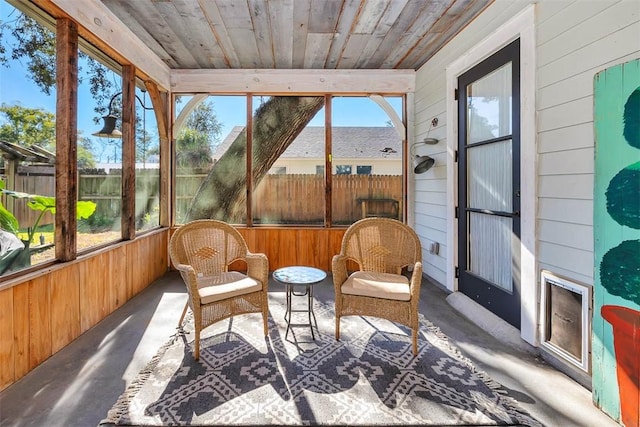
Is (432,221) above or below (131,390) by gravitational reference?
above

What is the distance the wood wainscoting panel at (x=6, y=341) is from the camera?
181 centimetres

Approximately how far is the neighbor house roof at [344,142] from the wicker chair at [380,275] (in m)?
1.88

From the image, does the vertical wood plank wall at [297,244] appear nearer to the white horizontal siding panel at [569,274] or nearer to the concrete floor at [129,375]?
the concrete floor at [129,375]

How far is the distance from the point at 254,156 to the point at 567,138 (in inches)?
143

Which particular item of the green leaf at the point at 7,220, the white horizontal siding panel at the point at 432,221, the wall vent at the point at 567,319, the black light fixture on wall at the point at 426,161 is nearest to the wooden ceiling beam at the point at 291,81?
the black light fixture on wall at the point at 426,161

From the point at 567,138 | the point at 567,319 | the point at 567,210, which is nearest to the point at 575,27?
the point at 567,138

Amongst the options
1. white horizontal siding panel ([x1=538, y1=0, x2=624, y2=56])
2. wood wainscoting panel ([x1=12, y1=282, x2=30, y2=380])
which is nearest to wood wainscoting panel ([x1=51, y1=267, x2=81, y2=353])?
wood wainscoting panel ([x1=12, y1=282, x2=30, y2=380])

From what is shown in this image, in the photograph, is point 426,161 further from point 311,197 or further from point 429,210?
point 311,197

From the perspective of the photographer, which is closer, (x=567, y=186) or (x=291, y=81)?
(x=567, y=186)

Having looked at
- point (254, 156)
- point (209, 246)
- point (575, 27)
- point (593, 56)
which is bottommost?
point (209, 246)

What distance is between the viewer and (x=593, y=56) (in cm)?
185

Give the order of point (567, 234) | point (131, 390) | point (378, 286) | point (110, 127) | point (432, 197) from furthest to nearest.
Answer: point (432, 197) → point (110, 127) → point (378, 286) → point (567, 234) → point (131, 390)

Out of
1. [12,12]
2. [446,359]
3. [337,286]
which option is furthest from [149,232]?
[446,359]

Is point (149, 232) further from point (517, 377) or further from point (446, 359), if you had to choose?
point (517, 377)
